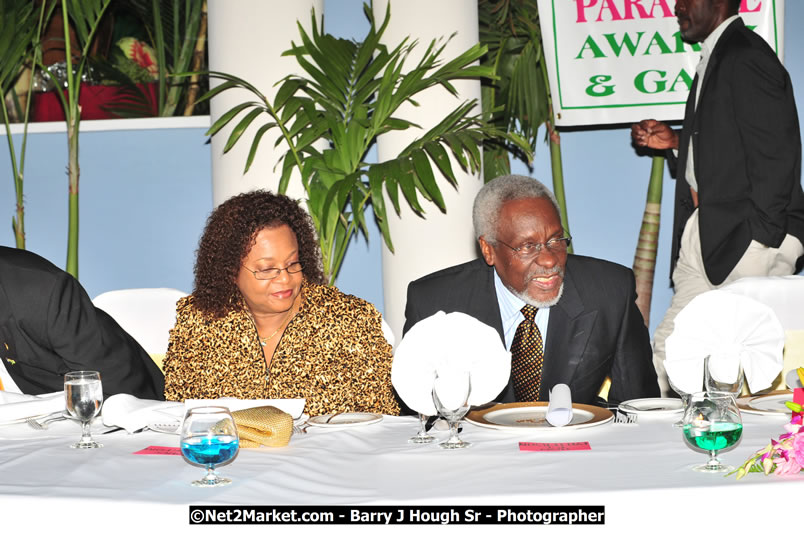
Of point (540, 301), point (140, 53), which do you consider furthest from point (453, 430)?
point (140, 53)

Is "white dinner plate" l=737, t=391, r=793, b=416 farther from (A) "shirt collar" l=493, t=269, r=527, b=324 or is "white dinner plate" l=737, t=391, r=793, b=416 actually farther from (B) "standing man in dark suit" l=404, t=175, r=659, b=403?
(A) "shirt collar" l=493, t=269, r=527, b=324

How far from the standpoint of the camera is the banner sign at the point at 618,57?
4.06 meters

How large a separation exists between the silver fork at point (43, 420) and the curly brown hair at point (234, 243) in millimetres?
601

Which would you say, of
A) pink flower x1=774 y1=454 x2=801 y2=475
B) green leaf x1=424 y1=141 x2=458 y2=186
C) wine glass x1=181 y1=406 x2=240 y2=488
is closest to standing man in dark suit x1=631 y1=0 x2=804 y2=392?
green leaf x1=424 y1=141 x2=458 y2=186

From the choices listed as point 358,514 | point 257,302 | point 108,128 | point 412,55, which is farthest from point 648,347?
point 108,128

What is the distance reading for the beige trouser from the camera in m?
3.36

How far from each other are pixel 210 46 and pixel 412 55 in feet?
2.84

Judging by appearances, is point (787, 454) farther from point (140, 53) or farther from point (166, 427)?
point (140, 53)

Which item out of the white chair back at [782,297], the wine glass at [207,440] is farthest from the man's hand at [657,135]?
the wine glass at [207,440]

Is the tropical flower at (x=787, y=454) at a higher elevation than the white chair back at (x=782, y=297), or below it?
below

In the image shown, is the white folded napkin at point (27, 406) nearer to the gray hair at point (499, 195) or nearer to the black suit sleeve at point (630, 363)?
the gray hair at point (499, 195)

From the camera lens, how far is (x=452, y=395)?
1.75m

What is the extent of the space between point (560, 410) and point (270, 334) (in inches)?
40.2

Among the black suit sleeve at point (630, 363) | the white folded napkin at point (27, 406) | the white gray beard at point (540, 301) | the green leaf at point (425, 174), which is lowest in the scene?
the black suit sleeve at point (630, 363)
